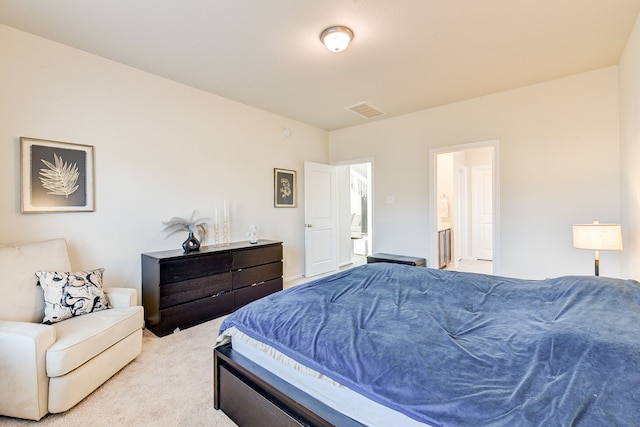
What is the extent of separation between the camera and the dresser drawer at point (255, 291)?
3449 millimetres

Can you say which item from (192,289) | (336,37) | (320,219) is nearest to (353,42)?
(336,37)

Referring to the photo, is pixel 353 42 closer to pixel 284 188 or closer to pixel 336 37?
pixel 336 37

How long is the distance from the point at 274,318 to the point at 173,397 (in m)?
1.04

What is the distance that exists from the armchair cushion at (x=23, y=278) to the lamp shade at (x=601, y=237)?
4.33 meters

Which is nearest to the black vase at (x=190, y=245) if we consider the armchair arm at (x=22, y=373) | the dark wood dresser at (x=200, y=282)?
the dark wood dresser at (x=200, y=282)

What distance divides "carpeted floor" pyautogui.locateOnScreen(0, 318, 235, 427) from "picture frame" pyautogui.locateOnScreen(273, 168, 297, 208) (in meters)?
2.51

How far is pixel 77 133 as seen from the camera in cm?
267

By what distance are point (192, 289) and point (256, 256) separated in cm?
88

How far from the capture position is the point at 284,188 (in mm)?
4711

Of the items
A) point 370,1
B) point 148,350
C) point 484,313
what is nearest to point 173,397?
point 148,350

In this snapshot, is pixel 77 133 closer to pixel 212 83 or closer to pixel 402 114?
pixel 212 83

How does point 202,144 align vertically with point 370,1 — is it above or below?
below

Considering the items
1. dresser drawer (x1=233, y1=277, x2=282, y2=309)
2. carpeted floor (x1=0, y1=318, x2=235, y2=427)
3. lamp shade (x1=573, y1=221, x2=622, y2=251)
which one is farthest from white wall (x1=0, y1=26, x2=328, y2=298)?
lamp shade (x1=573, y1=221, x2=622, y2=251)

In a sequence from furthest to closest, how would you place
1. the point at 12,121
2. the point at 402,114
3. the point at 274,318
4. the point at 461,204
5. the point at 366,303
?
1. the point at 461,204
2. the point at 402,114
3. the point at 12,121
4. the point at 366,303
5. the point at 274,318
